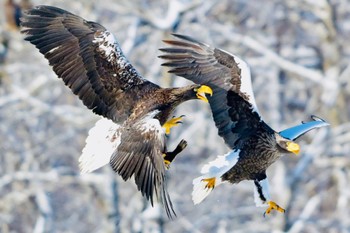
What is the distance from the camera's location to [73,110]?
17.2 meters

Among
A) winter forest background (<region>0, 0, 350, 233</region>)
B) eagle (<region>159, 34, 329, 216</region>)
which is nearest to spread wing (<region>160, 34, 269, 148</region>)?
eagle (<region>159, 34, 329, 216</region>)

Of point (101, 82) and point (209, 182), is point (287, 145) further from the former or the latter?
point (101, 82)

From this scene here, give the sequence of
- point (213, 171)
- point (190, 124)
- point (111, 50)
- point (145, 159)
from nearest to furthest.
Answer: point (145, 159) → point (213, 171) → point (111, 50) → point (190, 124)

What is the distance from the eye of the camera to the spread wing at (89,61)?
8.56 m

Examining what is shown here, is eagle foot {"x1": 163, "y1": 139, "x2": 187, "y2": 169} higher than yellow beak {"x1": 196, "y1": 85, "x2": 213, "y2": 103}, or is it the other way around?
yellow beak {"x1": 196, "y1": 85, "x2": 213, "y2": 103}

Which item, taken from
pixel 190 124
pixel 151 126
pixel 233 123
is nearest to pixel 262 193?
pixel 233 123

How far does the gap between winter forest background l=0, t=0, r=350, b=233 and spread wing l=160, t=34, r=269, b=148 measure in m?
5.89

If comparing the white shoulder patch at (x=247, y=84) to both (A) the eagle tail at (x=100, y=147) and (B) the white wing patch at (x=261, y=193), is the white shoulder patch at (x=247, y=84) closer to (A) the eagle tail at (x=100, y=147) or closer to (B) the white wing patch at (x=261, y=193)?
(B) the white wing patch at (x=261, y=193)

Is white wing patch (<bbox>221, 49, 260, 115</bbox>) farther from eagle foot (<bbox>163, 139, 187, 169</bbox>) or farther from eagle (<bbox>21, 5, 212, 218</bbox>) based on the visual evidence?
eagle foot (<bbox>163, 139, 187, 169</bbox>)

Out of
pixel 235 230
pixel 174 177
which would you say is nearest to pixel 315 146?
pixel 235 230

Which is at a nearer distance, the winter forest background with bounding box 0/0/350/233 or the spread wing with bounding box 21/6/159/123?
the spread wing with bounding box 21/6/159/123

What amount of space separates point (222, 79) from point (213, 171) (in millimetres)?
820

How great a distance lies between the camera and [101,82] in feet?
28.2

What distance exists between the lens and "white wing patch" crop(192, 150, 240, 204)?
27.4ft
